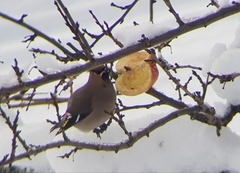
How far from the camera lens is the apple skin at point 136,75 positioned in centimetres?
242

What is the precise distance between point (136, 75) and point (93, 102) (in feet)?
3.37

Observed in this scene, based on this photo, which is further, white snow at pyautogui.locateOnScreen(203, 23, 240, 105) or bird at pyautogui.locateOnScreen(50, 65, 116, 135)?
bird at pyautogui.locateOnScreen(50, 65, 116, 135)

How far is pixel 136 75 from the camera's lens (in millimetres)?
2434

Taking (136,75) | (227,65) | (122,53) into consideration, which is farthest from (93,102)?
(122,53)

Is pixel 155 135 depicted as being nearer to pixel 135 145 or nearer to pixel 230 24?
pixel 135 145

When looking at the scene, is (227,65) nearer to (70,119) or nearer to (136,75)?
(136,75)

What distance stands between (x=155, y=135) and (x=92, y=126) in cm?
55

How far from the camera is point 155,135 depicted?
100 inches

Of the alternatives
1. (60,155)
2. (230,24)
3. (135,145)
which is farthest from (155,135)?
(230,24)

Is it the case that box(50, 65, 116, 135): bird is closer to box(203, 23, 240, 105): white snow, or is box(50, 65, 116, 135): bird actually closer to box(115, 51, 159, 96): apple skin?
box(115, 51, 159, 96): apple skin

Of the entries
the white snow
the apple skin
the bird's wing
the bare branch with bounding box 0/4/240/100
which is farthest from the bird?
the bare branch with bounding box 0/4/240/100

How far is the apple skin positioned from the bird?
66 cm

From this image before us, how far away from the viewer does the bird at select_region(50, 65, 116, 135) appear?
318cm

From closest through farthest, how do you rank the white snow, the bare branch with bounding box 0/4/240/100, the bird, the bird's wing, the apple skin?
1. the bare branch with bounding box 0/4/240/100
2. the white snow
3. the apple skin
4. the bird's wing
5. the bird
